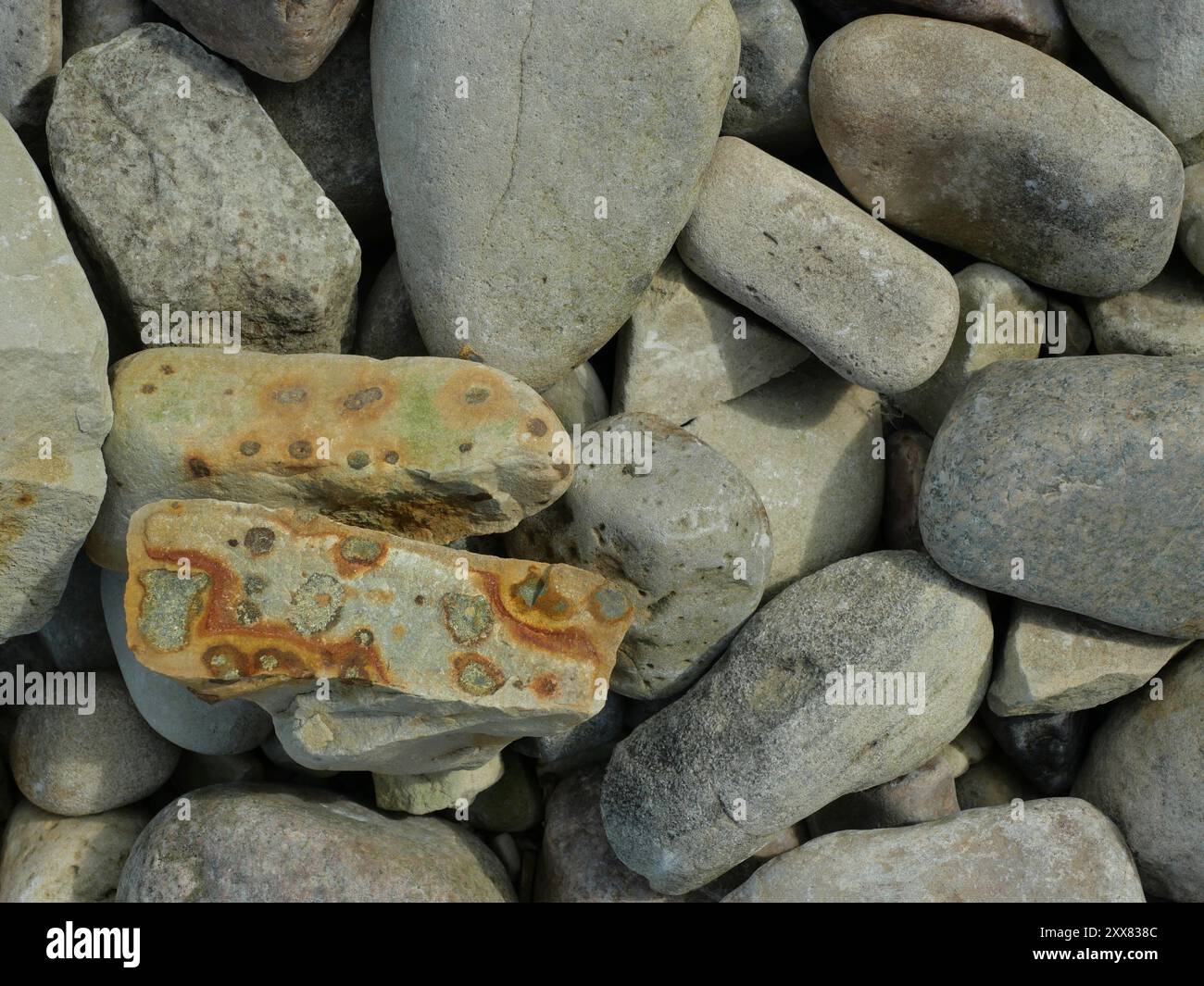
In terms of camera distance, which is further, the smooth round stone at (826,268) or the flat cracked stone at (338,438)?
the smooth round stone at (826,268)

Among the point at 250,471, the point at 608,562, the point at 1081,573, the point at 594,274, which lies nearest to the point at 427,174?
the point at 594,274

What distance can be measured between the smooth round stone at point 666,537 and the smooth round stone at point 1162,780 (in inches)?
48.5

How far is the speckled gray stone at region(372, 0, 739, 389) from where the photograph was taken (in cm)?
316

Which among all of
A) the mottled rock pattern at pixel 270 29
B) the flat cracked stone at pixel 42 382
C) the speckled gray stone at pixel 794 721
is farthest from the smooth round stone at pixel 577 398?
the flat cracked stone at pixel 42 382

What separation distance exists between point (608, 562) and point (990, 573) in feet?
A: 3.55

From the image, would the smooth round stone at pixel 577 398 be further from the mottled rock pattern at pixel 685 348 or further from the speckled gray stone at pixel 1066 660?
the speckled gray stone at pixel 1066 660

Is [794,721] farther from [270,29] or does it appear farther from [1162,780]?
[270,29]

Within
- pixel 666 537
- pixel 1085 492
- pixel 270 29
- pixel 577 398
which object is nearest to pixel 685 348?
pixel 577 398

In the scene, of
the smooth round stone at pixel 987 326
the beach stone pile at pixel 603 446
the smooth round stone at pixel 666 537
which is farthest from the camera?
the smooth round stone at pixel 987 326

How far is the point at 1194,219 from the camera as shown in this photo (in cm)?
360

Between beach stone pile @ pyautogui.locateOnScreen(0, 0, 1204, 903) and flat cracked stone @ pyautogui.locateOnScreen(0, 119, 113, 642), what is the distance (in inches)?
0.4

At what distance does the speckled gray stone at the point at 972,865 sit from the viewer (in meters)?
3.24

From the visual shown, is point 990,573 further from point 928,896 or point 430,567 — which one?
point 430,567

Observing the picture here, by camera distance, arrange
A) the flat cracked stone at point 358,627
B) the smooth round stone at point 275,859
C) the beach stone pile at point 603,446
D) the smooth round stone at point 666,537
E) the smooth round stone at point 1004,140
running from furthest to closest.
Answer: the smooth round stone at point 1004,140, the smooth round stone at point 666,537, the smooth round stone at point 275,859, the beach stone pile at point 603,446, the flat cracked stone at point 358,627
